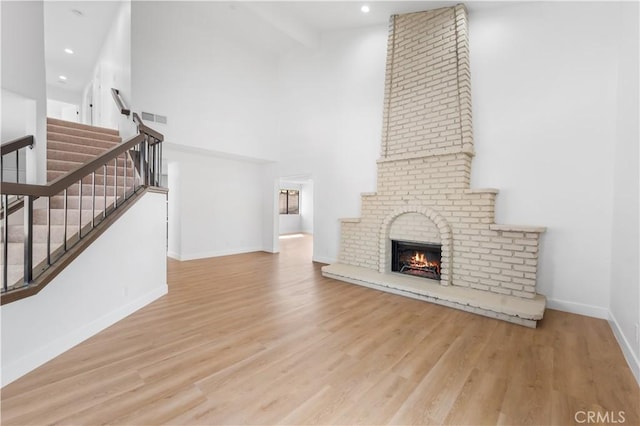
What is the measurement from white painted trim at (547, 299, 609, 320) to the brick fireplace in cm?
25

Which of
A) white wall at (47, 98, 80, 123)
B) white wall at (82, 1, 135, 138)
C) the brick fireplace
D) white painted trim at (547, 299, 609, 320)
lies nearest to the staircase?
white wall at (82, 1, 135, 138)

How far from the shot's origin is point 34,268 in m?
2.17

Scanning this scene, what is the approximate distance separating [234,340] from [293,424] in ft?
3.99

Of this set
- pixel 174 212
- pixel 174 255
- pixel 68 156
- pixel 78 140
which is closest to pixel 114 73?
pixel 78 140

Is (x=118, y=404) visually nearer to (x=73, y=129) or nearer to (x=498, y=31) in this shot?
(x=73, y=129)

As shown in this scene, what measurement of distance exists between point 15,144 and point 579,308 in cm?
726

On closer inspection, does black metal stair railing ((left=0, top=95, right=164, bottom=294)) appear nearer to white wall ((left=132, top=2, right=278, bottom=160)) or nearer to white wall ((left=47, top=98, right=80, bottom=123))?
white wall ((left=132, top=2, right=278, bottom=160))

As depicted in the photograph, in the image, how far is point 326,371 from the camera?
2.18 meters

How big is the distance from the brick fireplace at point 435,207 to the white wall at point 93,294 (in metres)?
2.85

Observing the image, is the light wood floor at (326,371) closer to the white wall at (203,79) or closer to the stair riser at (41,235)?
the stair riser at (41,235)

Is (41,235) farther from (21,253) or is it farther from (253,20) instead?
(253,20)

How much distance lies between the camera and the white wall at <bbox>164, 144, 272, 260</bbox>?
20.9 ft

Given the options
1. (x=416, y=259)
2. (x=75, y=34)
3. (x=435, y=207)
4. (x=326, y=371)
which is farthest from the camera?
(x=75, y=34)

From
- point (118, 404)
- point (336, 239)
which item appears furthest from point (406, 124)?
point (118, 404)
